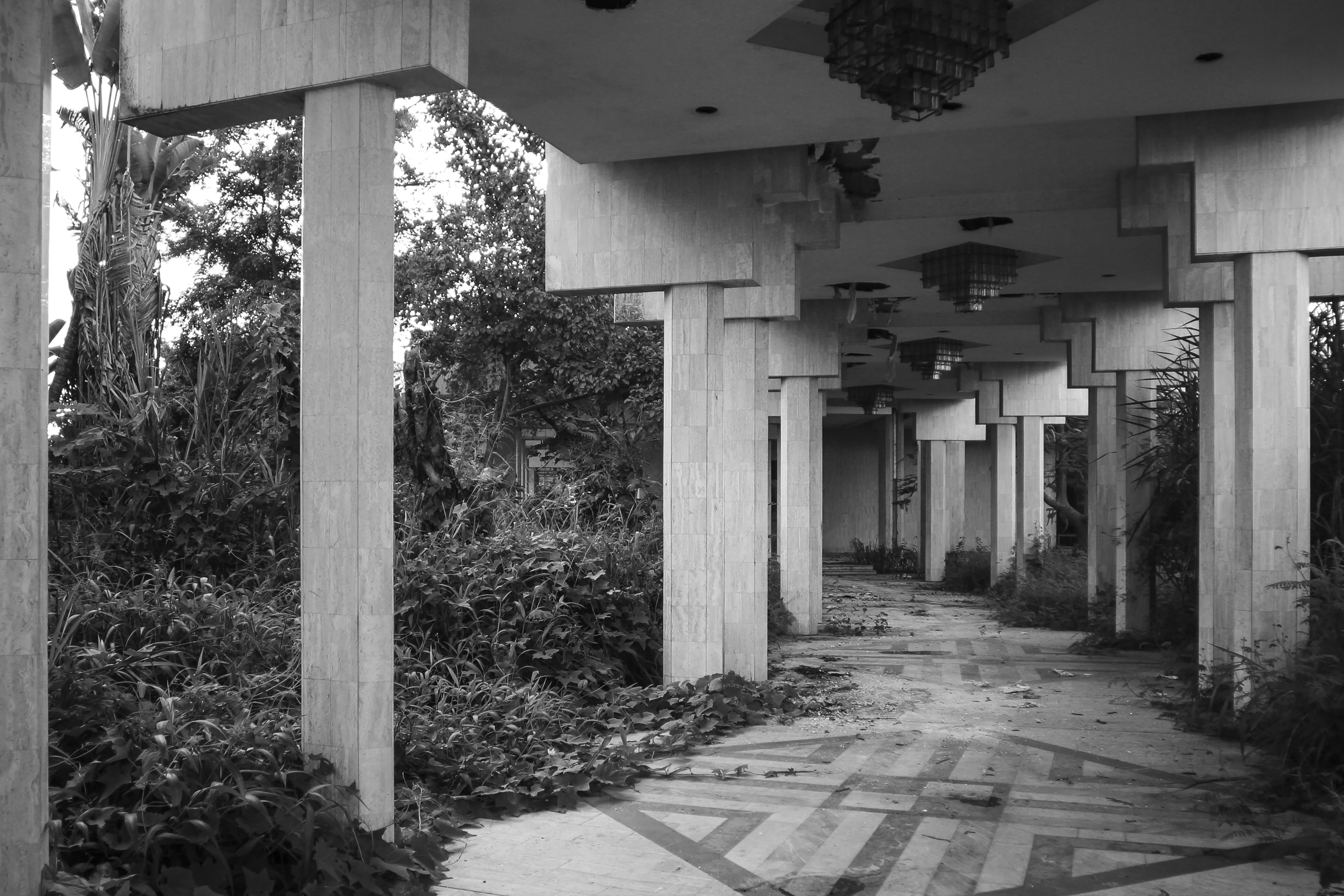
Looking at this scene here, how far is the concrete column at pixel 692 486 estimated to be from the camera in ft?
34.0

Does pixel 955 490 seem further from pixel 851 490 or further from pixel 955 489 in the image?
pixel 851 490

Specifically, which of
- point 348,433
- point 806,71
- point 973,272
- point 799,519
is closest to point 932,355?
point 799,519

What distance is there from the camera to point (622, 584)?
35.5ft

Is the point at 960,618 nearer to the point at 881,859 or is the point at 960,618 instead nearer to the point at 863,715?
the point at 863,715

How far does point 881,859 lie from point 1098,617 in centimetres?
1141

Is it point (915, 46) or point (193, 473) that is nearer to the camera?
point (915, 46)

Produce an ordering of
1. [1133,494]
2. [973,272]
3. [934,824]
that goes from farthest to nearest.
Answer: [1133,494] → [973,272] → [934,824]

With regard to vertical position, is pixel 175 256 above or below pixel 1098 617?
above

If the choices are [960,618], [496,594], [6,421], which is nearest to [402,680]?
[496,594]

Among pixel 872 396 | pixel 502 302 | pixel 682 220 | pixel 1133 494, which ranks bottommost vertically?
pixel 1133 494

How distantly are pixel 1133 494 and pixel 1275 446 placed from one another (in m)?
6.72

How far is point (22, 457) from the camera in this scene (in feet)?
13.3

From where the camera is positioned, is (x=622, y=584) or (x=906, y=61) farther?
(x=622, y=584)

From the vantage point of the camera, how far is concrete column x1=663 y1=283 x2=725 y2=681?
10352 millimetres
